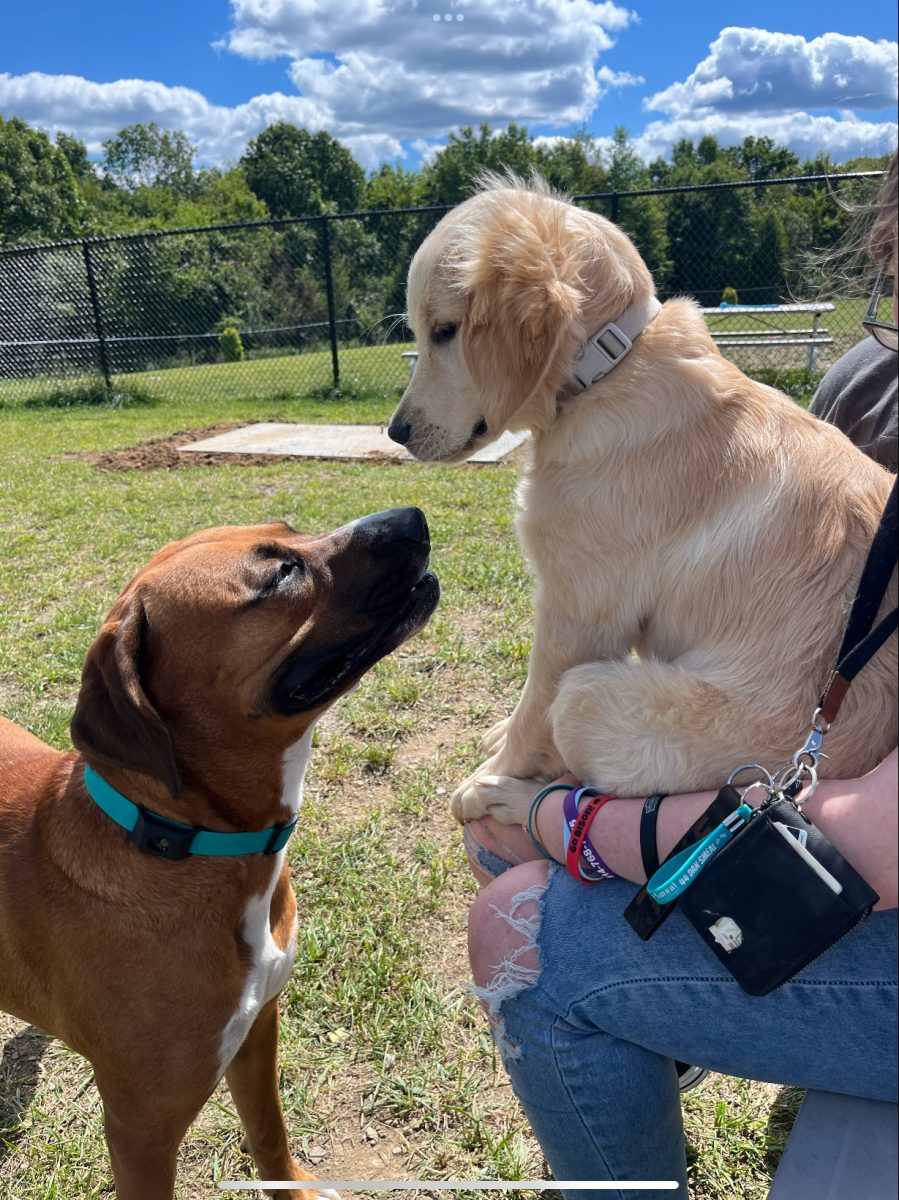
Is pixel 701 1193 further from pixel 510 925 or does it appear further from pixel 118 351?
pixel 118 351

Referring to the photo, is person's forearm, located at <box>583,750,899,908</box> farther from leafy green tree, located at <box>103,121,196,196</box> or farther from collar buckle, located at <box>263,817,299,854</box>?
leafy green tree, located at <box>103,121,196,196</box>

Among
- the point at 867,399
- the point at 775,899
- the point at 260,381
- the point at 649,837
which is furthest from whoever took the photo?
the point at 260,381

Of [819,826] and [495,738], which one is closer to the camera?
[819,826]

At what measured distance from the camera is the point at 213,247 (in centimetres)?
1684

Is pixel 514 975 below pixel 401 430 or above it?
below

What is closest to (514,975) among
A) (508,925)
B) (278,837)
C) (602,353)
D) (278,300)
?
(508,925)

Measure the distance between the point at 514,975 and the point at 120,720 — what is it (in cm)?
94

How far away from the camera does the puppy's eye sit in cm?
270

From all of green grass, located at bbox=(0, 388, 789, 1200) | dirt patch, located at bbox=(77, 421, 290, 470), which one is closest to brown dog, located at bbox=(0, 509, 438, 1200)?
green grass, located at bbox=(0, 388, 789, 1200)

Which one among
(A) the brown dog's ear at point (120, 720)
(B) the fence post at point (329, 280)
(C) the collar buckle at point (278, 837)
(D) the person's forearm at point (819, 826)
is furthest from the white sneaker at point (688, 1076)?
(B) the fence post at point (329, 280)

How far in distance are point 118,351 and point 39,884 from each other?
1437 centimetres

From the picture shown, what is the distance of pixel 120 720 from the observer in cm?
177

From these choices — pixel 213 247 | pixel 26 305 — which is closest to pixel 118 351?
pixel 26 305

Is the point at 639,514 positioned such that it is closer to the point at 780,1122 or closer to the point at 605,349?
the point at 605,349
